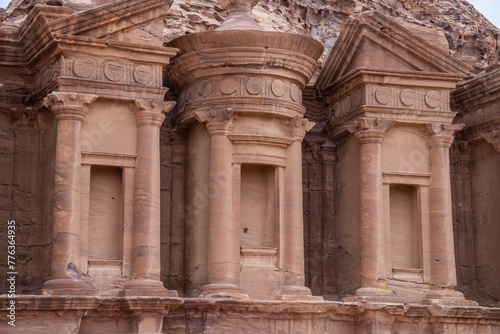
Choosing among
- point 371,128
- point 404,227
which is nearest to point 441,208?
point 404,227

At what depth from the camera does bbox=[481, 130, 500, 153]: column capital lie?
23766 millimetres

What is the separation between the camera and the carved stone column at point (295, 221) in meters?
21.5

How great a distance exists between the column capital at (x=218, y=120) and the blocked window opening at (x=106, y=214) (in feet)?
6.98

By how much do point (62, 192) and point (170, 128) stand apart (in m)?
4.01

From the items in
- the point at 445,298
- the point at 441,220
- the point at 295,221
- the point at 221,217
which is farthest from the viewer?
the point at 441,220

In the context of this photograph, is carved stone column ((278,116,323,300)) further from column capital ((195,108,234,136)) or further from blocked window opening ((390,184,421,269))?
blocked window opening ((390,184,421,269))

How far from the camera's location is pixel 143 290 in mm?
19656

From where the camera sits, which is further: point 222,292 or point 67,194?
point 222,292

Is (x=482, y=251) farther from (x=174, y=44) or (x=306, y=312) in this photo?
(x=174, y=44)

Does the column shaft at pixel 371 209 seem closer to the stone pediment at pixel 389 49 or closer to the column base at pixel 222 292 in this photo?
the stone pediment at pixel 389 49

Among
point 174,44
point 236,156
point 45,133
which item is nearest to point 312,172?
point 236,156

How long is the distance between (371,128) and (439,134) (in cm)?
164

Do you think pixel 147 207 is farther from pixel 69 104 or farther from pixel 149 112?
pixel 69 104

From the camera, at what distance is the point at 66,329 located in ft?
61.0
